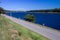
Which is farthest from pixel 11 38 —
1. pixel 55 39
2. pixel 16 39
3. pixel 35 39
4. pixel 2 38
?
pixel 55 39

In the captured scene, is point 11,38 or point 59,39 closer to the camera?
point 11,38

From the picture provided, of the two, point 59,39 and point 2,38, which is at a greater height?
point 2,38

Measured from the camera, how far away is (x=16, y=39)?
1072 cm

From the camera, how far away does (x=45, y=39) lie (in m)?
15.5

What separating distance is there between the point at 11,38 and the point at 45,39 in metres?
5.29

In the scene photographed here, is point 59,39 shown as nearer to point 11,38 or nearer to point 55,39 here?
point 55,39

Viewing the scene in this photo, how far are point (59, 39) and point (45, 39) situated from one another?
118 cm

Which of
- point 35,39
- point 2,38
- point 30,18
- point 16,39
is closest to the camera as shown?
point 2,38

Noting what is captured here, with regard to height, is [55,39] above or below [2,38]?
below

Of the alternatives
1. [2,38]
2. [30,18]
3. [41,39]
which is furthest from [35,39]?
[30,18]

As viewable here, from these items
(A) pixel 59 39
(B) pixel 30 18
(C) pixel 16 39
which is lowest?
(B) pixel 30 18

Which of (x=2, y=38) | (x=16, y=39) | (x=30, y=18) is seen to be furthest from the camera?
(x=30, y=18)

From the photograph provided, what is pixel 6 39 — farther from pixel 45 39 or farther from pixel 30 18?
pixel 30 18

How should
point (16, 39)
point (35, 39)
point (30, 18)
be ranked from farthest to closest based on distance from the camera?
point (30, 18) → point (35, 39) → point (16, 39)
